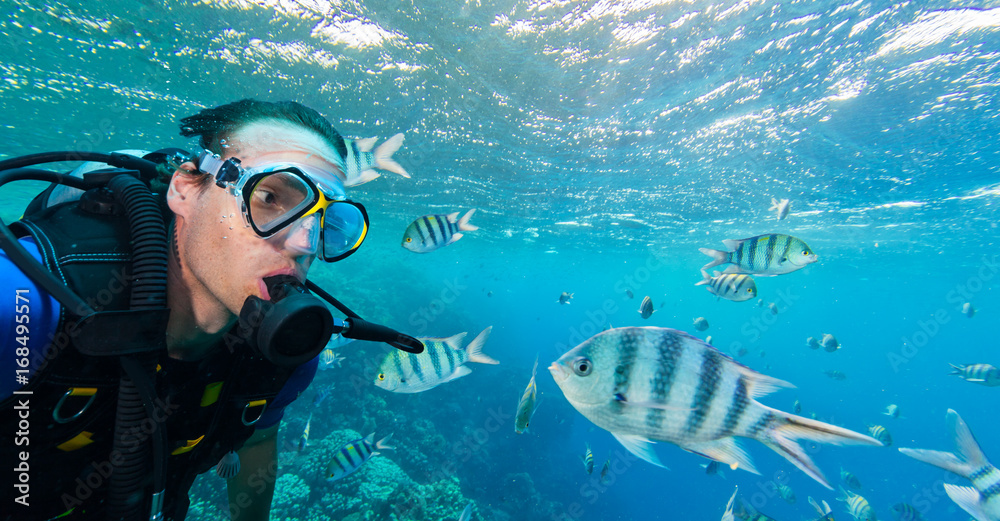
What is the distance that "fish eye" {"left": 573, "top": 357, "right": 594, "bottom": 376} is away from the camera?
Result: 1.97 meters

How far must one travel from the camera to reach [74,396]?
59.9 inches

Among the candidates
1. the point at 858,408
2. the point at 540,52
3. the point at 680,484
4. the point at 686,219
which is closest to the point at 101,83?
the point at 540,52

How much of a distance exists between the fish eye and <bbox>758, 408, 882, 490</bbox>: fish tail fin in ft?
2.84

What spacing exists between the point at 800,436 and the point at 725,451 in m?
0.42

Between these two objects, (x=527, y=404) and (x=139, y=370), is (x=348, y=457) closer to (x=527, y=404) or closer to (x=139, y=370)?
(x=527, y=404)

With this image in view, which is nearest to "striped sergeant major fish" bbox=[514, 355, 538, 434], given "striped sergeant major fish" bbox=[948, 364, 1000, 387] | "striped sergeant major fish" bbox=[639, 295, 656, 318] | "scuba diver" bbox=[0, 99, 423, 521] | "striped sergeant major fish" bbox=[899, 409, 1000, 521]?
"scuba diver" bbox=[0, 99, 423, 521]

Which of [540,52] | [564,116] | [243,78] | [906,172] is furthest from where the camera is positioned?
[906,172]

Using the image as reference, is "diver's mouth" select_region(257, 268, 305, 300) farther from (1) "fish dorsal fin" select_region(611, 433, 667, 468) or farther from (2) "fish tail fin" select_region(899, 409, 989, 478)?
(2) "fish tail fin" select_region(899, 409, 989, 478)

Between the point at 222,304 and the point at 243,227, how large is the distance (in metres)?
0.44

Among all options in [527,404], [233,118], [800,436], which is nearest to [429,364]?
[527,404]

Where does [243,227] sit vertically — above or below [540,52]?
below

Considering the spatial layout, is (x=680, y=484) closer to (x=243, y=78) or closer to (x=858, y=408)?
(x=243, y=78)

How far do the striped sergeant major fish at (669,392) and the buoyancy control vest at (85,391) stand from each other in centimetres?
206

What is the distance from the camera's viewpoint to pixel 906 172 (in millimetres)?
12875
